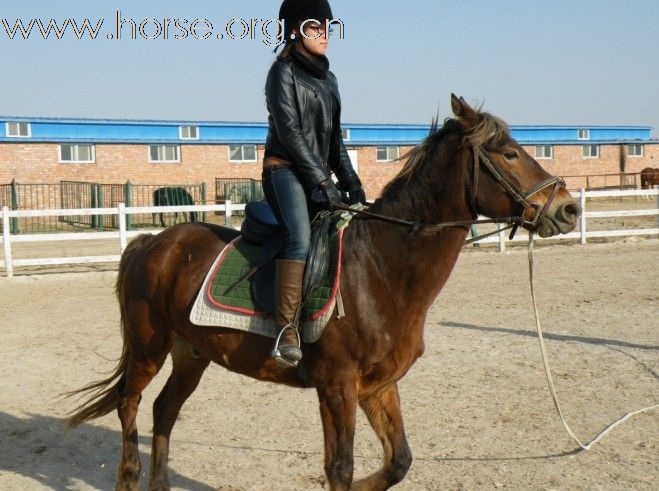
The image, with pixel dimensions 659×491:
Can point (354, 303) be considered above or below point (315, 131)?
below

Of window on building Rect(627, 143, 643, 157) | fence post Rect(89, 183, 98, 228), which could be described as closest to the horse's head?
fence post Rect(89, 183, 98, 228)

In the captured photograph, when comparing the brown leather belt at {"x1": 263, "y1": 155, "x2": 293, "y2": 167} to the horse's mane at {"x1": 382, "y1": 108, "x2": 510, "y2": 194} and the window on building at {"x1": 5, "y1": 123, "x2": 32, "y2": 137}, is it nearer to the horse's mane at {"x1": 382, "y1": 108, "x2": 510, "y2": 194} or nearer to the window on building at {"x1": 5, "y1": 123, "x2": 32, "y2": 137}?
the horse's mane at {"x1": 382, "y1": 108, "x2": 510, "y2": 194}

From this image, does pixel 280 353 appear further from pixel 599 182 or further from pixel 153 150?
pixel 599 182

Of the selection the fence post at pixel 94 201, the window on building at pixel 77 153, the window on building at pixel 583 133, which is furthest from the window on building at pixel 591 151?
the fence post at pixel 94 201

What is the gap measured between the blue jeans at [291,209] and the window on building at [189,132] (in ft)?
122

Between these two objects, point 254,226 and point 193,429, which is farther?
point 193,429

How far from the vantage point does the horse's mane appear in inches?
163

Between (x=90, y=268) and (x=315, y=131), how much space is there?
13.0 m

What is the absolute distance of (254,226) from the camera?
4801 millimetres

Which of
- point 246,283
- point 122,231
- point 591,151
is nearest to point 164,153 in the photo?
point 122,231

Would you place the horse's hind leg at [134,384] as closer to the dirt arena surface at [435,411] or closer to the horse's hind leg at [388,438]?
the dirt arena surface at [435,411]

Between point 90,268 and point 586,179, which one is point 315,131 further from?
point 586,179

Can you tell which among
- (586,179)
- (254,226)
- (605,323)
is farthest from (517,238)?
(586,179)

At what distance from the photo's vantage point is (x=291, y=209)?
441 cm
